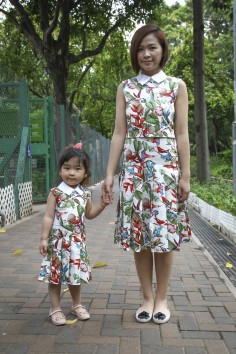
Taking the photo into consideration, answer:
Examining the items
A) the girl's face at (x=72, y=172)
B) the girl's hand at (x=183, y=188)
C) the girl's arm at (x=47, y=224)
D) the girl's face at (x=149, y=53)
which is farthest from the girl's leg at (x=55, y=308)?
the girl's face at (x=149, y=53)

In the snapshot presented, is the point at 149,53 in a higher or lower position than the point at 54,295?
higher

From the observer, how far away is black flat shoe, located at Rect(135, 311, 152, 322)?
10.8 feet

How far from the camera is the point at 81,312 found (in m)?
3.37

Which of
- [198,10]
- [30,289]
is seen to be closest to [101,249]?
[30,289]

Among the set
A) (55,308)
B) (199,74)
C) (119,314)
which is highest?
(199,74)

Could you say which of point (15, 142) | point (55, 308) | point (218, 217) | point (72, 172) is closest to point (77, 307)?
point (55, 308)

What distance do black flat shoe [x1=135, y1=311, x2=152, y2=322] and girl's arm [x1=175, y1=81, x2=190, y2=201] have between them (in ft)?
2.81

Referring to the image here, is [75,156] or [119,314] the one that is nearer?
[75,156]

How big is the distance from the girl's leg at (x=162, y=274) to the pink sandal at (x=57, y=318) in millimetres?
663

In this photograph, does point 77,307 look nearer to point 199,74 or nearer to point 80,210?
point 80,210

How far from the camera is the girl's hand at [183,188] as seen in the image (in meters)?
3.27

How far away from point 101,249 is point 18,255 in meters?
1.11

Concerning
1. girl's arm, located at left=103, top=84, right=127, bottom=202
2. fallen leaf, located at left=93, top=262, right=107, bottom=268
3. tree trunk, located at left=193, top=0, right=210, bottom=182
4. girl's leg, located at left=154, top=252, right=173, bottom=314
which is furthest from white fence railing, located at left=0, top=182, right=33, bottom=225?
tree trunk, located at left=193, top=0, right=210, bottom=182

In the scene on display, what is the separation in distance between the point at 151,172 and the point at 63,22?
42.5 feet
